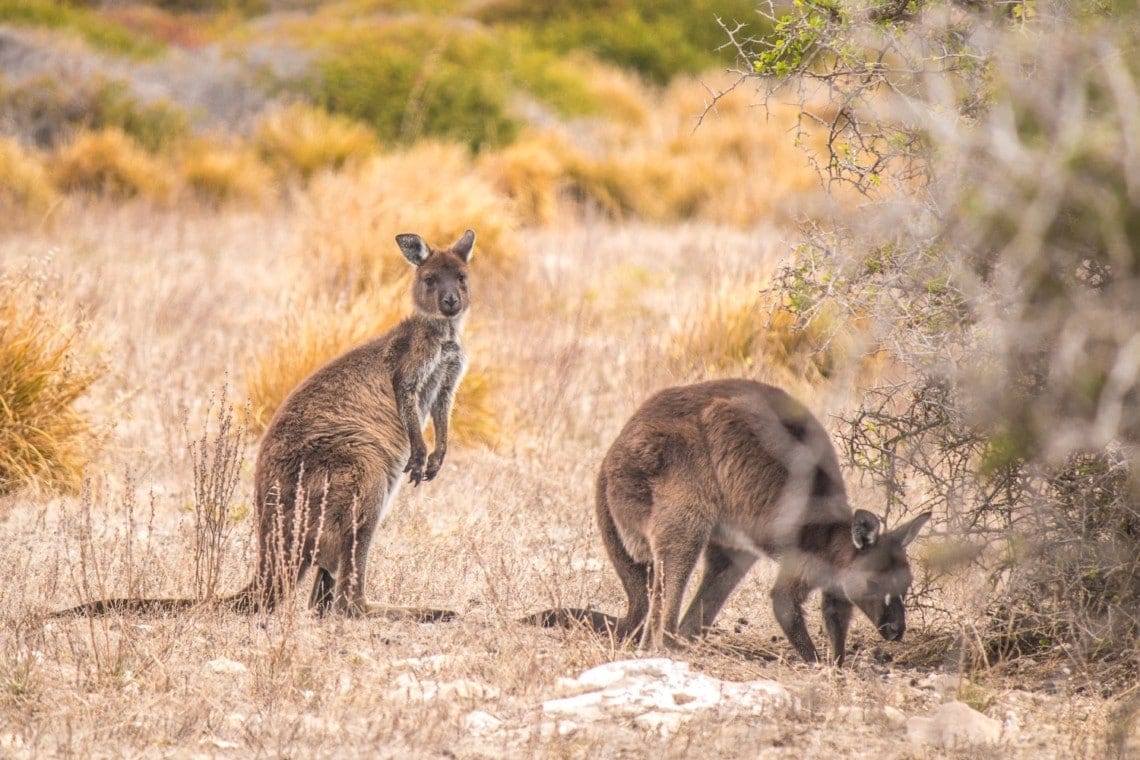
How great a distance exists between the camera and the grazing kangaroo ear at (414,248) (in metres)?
6.45

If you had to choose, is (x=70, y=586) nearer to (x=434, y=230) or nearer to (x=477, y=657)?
(x=477, y=657)

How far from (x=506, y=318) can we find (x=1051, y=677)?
19.9 ft

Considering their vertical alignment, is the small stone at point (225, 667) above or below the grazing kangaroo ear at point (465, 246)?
below

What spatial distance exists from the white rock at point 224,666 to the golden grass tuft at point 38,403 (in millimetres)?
2664

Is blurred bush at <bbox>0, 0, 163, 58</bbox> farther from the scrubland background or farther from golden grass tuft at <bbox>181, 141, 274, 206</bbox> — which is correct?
the scrubland background

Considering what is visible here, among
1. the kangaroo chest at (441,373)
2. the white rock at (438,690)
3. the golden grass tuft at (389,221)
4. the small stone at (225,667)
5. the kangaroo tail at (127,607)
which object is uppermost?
the golden grass tuft at (389,221)

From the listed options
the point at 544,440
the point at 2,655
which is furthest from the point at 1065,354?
the point at 544,440

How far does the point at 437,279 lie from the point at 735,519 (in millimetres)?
2023

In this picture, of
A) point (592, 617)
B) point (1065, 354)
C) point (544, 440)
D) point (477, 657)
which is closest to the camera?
point (1065, 354)

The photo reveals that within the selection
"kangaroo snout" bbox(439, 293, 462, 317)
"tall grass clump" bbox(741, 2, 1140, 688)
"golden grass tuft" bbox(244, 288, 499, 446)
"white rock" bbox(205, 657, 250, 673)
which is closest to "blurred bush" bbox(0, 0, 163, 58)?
"golden grass tuft" bbox(244, 288, 499, 446)

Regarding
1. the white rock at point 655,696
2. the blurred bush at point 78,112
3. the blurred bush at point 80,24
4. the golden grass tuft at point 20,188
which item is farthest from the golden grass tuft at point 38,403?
the blurred bush at point 80,24

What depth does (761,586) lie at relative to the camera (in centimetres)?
619

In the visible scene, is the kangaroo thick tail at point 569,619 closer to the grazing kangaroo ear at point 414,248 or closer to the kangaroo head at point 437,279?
the kangaroo head at point 437,279

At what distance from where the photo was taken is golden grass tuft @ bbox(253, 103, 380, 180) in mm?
17297
